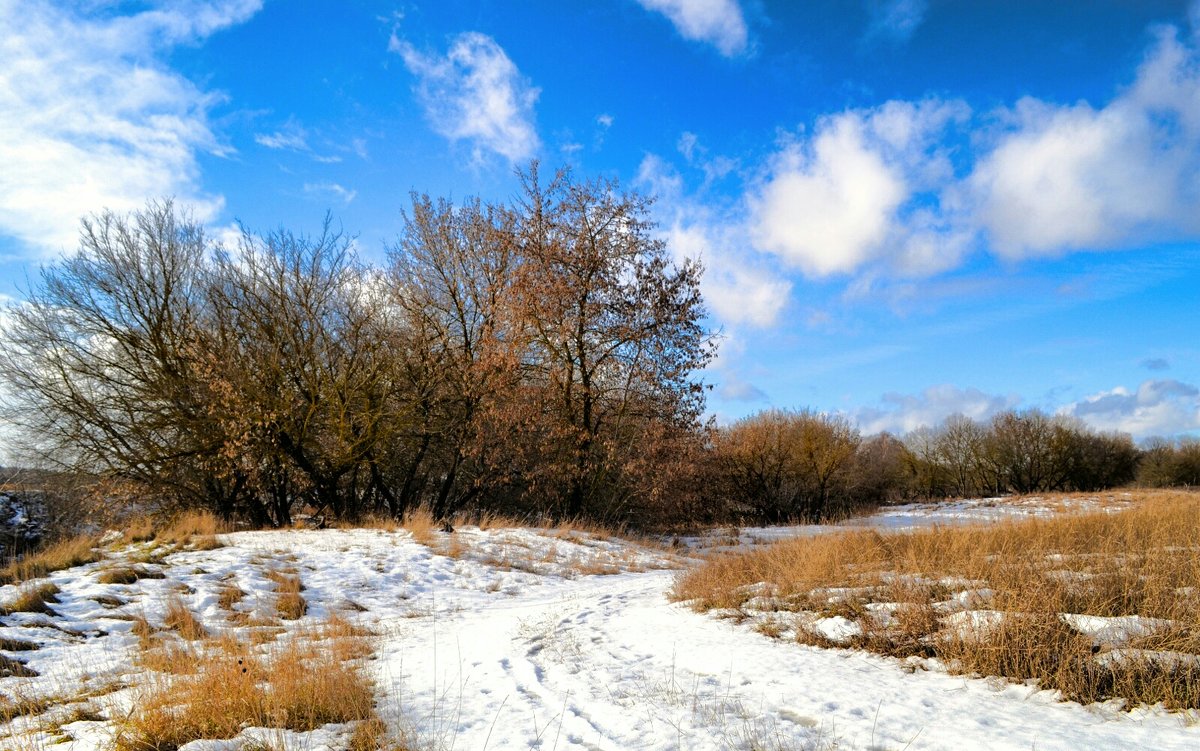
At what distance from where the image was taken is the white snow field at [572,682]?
12.2 feet

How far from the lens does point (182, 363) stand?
1748 centimetres

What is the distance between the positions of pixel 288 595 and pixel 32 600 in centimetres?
277

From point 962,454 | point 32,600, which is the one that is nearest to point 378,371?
point 32,600

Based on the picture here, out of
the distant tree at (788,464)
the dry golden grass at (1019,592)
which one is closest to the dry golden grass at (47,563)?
the dry golden grass at (1019,592)

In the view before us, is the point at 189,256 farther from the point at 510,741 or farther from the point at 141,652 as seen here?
the point at 510,741

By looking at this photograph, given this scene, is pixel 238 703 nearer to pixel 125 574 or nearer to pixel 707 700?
pixel 707 700

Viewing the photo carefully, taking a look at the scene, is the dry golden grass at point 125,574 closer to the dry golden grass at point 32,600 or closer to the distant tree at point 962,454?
the dry golden grass at point 32,600

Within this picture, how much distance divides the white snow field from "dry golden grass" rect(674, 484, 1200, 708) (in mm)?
240

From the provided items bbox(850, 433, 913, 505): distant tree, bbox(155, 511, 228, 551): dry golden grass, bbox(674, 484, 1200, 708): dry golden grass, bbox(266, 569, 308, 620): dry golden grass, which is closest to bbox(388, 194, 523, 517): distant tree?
bbox(155, 511, 228, 551): dry golden grass

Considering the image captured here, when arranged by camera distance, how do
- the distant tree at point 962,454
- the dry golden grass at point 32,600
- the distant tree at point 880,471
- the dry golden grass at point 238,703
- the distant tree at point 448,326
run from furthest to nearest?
1. the distant tree at point 962,454
2. the distant tree at point 880,471
3. the distant tree at point 448,326
4. the dry golden grass at point 32,600
5. the dry golden grass at point 238,703

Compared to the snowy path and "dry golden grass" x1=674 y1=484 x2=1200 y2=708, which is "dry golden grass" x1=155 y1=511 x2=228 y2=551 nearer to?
the snowy path

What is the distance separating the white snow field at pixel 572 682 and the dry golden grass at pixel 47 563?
294 millimetres

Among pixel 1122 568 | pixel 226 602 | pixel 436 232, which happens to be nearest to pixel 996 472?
pixel 436 232

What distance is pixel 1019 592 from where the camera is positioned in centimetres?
510
